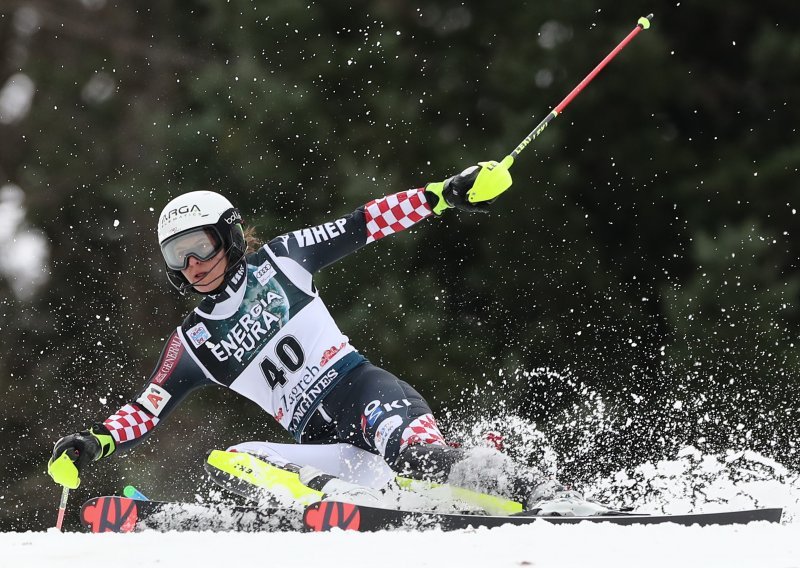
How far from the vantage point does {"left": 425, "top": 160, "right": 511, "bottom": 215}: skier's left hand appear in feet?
14.4

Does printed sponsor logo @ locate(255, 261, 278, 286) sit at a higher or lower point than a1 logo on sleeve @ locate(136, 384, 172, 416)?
higher

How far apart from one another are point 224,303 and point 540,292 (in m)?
6.25

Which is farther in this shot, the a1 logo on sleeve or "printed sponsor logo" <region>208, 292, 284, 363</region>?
the a1 logo on sleeve

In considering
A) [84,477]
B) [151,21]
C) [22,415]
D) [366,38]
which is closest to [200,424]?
[84,477]

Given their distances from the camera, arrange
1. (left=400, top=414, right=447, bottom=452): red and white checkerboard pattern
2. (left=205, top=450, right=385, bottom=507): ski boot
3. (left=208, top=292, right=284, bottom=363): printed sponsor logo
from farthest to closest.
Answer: (left=208, top=292, right=284, bottom=363): printed sponsor logo < (left=400, top=414, right=447, bottom=452): red and white checkerboard pattern < (left=205, top=450, right=385, bottom=507): ski boot

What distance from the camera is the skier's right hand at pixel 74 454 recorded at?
4461 mm

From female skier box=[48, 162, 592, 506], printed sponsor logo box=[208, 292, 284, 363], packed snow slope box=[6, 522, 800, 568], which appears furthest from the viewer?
printed sponsor logo box=[208, 292, 284, 363]

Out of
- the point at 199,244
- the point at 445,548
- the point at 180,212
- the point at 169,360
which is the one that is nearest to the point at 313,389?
the point at 169,360

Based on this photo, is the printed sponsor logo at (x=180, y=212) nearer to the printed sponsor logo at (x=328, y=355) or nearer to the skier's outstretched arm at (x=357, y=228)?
the skier's outstretched arm at (x=357, y=228)

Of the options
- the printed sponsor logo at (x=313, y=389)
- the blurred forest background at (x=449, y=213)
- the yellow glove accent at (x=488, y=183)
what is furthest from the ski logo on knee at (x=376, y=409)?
the blurred forest background at (x=449, y=213)

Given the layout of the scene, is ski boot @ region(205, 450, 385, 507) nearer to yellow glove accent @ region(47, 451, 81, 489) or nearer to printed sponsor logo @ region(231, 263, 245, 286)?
yellow glove accent @ region(47, 451, 81, 489)

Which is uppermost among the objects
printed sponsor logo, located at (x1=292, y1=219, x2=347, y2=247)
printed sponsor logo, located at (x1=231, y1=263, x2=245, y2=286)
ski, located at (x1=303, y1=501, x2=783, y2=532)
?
printed sponsor logo, located at (x1=292, y1=219, x2=347, y2=247)

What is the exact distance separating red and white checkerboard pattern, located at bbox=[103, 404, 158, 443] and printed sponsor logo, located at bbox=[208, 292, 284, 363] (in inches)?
18.5

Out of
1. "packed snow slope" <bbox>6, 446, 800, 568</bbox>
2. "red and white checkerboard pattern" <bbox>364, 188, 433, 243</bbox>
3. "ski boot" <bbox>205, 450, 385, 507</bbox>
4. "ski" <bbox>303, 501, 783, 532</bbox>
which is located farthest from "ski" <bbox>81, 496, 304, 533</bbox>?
"red and white checkerboard pattern" <bbox>364, 188, 433, 243</bbox>
